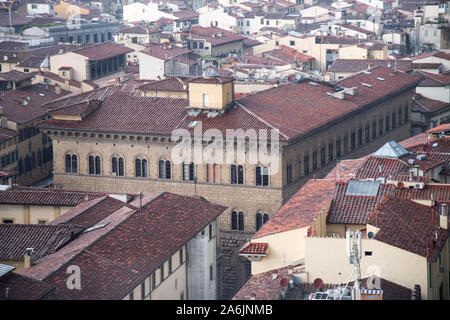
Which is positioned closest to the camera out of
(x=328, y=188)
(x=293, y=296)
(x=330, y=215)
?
(x=293, y=296)

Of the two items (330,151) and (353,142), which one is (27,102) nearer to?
(353,142)

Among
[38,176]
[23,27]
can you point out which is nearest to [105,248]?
[38,176]

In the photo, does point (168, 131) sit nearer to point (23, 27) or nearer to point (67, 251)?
point (67, 251)

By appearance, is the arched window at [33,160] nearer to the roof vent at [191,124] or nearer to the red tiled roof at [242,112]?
the red tiled roof at [242,112]

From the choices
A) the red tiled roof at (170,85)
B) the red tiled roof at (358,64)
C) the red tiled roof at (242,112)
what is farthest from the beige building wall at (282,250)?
the red tiled roof at (358,64)

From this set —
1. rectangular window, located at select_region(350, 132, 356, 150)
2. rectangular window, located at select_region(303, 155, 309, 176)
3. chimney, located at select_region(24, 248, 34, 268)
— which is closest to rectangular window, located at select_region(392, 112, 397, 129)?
rectangular window, located at select_region(350, 132, 356, 150)

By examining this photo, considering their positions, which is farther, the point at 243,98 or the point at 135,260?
the point at 243,98

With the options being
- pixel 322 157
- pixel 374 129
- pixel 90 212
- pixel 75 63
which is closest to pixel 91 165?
pixel 322 157
